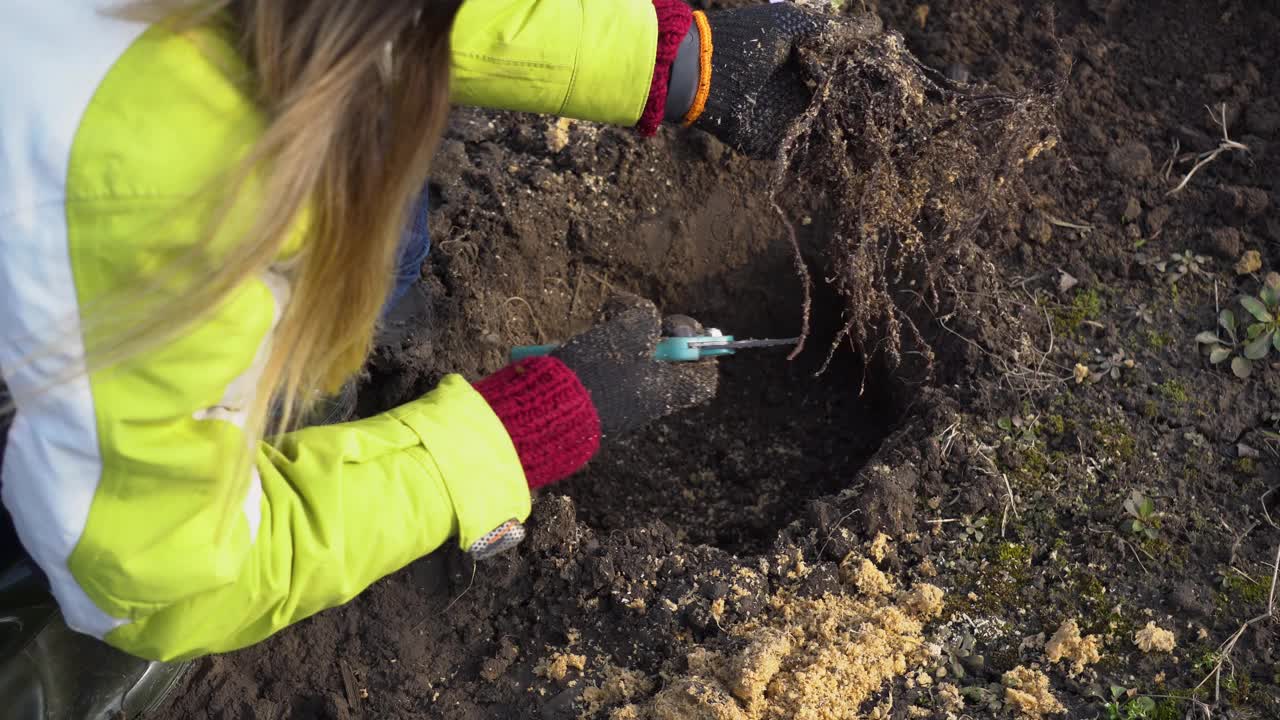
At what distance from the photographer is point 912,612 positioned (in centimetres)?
207

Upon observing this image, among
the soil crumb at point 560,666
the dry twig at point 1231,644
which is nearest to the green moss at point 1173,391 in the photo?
the dry twig at point 1231,644

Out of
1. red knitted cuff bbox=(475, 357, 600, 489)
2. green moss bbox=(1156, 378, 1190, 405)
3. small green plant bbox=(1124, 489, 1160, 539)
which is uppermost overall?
red knitted cuff bbox=(475, 357, 600, 489)

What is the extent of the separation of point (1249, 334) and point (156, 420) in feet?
7.91

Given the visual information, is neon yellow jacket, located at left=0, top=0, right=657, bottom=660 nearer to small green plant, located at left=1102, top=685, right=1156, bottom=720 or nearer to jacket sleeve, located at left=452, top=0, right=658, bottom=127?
jacket sleeve, located at left=452, top=0, right=658, bottom=127

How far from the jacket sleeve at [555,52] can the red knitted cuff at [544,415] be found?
61 cm

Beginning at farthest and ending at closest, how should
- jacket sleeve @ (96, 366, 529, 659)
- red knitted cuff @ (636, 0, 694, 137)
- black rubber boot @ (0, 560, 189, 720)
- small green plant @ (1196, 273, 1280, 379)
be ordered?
small green plant @ (1196, 273, 1280, 379) < red knitted cuff @ (636, 0, 694, 137) < black rubber boot @ (0, 560, 189, 720) < jacket sleeve @ (96, 366, 529, 659)

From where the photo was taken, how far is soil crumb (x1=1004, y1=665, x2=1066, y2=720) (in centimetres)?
189

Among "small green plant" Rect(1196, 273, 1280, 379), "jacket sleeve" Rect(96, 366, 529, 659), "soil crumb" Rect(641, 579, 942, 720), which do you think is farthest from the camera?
"small green plant" Rect(1196, 273, 1280, 379)

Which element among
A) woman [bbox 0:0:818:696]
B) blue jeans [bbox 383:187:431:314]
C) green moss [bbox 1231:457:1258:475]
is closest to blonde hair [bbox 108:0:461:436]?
woman [bbox 0:0:818:696]

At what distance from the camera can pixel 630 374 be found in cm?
196

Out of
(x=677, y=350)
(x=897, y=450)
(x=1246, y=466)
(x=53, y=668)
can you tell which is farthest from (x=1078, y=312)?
(x=53, y=668)

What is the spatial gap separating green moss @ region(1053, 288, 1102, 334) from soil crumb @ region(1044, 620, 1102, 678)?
820 mm

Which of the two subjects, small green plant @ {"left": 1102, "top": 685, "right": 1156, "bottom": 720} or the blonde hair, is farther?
small green plant @ {"left": 1102, "top": 685, "right": 1156, "bottom": 720}

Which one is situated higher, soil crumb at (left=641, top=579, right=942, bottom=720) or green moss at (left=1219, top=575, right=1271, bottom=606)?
green moss at (left=1219, top=575, right=1271, bottom=606)
